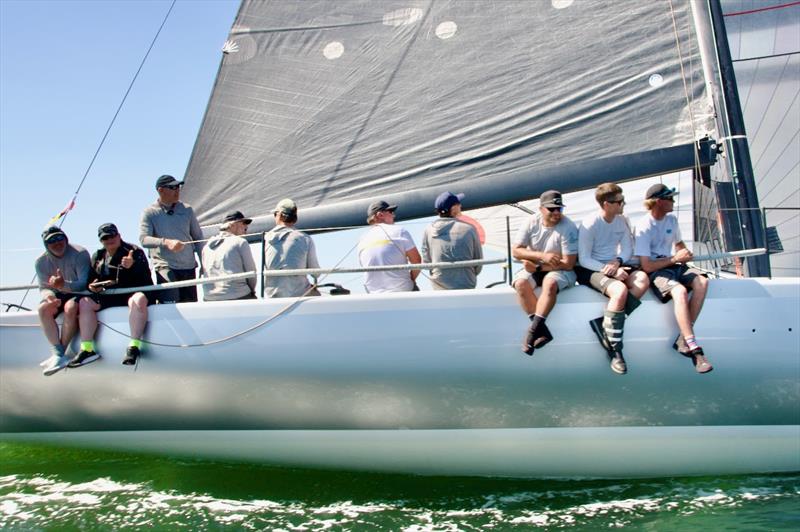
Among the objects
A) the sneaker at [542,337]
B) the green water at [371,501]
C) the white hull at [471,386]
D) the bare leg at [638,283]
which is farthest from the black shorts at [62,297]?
the bare leg at [638,283]

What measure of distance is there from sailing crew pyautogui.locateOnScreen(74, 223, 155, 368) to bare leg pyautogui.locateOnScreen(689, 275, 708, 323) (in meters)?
3.47

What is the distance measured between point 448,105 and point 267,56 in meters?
1.85

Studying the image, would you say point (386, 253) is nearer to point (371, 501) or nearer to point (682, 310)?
point (371, 501)

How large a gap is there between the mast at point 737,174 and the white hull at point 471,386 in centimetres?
66

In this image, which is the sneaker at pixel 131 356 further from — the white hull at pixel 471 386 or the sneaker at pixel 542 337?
the sneaker at pixel 542 337

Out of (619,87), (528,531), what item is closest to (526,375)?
(528,531)

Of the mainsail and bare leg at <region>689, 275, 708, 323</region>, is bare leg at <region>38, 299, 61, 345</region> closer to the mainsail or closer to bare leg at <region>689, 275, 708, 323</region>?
the mainsail

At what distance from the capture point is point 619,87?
529 centimetres

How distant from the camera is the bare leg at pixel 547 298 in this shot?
424 centimetres

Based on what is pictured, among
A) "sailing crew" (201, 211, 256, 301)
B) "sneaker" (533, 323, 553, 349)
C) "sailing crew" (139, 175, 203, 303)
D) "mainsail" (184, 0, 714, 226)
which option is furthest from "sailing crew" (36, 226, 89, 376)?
"sneaker" (533, 323, 553, 349)

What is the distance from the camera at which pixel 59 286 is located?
5.07 meters

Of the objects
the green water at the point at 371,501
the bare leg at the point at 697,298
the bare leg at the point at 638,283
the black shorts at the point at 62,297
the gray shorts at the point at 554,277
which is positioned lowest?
the green water at the point at 371,501

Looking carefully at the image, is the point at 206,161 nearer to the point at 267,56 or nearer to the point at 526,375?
the point at 267,56

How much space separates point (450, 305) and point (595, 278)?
865 millimetres
